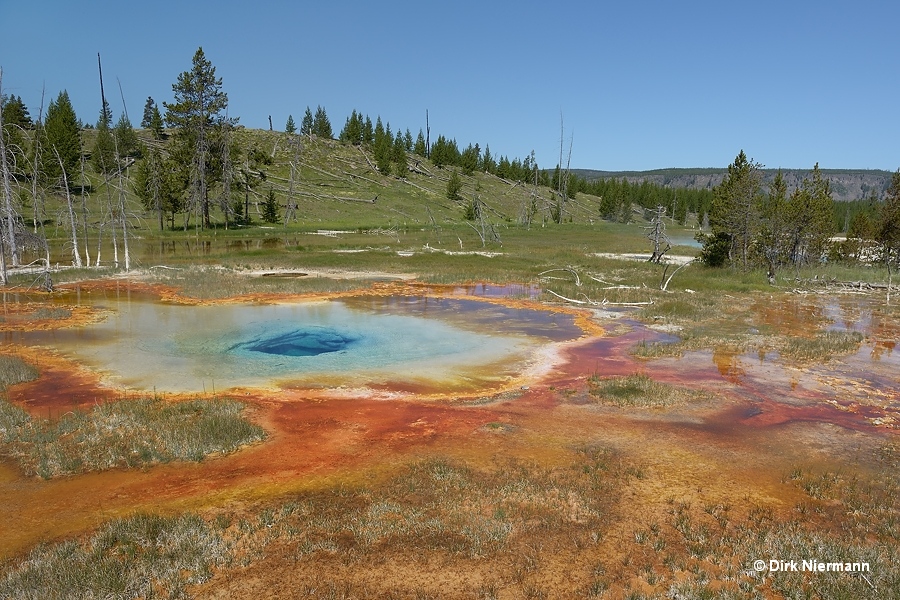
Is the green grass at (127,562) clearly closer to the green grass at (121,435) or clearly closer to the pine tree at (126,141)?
the green grass at (121,435)

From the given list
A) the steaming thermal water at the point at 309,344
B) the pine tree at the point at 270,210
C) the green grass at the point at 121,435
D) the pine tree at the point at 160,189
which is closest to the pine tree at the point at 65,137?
the pine tree at the point at 160,189

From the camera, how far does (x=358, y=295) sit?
85.6 feet

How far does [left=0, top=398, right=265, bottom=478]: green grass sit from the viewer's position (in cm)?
905

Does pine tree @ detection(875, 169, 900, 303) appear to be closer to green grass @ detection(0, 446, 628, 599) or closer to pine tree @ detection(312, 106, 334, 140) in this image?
green grass @ detection(0, 446, 628, 599)

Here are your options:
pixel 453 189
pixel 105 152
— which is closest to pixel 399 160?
pixel 453 189

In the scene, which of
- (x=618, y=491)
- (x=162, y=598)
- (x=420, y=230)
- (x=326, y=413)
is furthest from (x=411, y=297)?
(x=420, y=230)

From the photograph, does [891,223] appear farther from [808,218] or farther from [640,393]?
[640,393]

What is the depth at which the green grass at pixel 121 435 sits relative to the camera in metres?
9.05

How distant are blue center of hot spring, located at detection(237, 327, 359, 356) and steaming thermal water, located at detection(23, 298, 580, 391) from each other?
0.09 ft

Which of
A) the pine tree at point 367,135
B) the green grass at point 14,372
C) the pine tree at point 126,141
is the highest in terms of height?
the pine tree at point 367,135

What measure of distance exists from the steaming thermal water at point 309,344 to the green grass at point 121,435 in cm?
200

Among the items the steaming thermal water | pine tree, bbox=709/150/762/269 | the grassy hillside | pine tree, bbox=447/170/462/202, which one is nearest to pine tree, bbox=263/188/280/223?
the grassy hillside

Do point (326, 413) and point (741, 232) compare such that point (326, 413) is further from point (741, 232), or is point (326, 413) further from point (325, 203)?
point (325, 203)

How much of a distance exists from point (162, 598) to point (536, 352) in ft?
40.1
